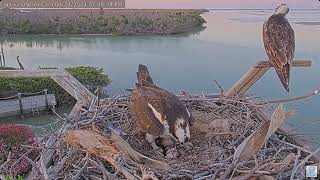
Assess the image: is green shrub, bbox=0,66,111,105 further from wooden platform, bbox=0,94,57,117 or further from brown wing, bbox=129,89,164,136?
brown wing, bbox=129,89,164,136

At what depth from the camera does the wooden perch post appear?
317cm

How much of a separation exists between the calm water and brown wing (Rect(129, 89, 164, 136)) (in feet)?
6.74

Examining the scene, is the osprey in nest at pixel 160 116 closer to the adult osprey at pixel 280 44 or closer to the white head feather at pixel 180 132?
the white head feather at pixel 180 132

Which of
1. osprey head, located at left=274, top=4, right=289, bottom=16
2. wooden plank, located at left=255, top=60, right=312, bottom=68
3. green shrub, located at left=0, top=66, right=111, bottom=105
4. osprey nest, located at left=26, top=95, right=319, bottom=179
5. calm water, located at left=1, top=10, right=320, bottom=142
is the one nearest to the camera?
osprey nest, located at left=26, top=95, right=319, bottom=179

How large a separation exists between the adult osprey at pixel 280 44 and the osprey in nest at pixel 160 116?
69 cm

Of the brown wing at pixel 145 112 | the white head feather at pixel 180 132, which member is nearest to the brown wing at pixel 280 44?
the white head feather at pixel 180 132

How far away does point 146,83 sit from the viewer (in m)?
3.44

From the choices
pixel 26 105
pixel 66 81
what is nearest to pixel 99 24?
pixel 26 105

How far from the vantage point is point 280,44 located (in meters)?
2.68

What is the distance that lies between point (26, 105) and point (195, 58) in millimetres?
4272

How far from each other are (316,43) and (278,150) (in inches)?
313

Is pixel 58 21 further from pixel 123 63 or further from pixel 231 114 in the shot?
pixel 231 114

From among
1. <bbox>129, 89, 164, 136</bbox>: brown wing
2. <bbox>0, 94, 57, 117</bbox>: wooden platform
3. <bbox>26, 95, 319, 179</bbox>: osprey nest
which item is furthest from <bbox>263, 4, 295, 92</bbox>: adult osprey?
<bbox>0, 94, 57, 117</bbox>: wooden platform

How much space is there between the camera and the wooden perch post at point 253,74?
10.4 feet
